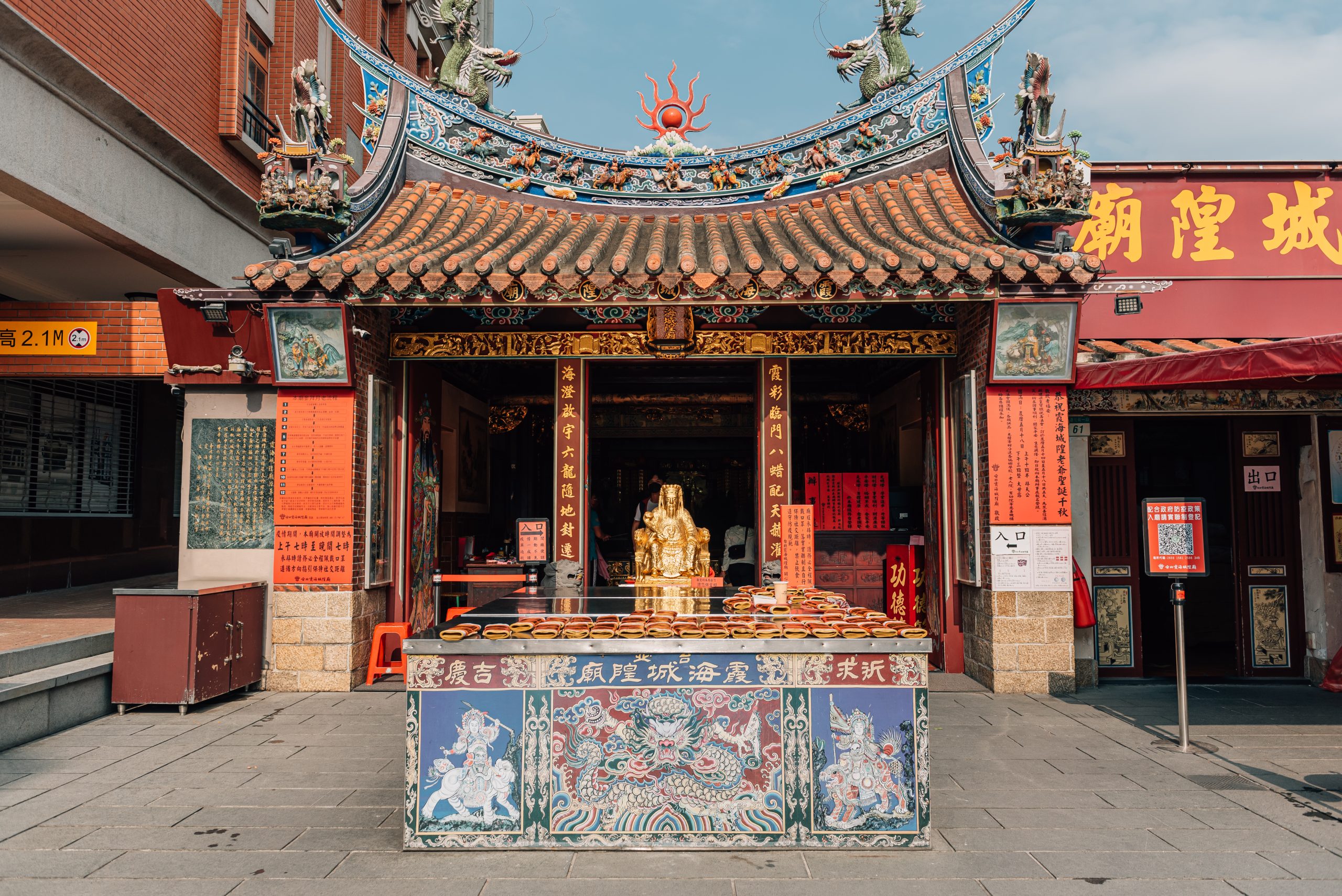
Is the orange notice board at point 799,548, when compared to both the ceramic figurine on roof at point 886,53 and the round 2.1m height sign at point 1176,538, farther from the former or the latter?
the ceramic figurine on roof at point 886,53

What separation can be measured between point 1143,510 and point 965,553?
83.5 inches

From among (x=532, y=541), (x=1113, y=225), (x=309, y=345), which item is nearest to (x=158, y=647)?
(x=309, y=345)

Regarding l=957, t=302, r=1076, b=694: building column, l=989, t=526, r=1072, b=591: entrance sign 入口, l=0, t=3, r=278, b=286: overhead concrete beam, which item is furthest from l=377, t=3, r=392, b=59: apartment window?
l=989, t=526, r=1072, b=591: entrance sign 入口

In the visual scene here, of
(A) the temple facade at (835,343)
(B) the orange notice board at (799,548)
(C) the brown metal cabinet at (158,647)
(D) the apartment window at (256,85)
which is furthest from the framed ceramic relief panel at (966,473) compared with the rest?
(D) the apartment window at (256,85)

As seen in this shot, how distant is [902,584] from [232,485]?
687 cm

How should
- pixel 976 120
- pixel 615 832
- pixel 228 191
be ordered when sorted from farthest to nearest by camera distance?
pixel 228 191 < pixel 976 120 < pixel 615 832

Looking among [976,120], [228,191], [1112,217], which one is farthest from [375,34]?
[1112,217]

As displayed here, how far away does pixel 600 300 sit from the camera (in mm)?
7445

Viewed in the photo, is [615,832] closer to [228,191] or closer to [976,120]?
[976,120]

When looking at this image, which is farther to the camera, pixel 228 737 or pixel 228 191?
pixel 228 191

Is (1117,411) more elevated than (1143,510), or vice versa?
(1117,411)

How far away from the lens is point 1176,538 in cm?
607

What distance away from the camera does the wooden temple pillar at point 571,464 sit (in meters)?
8.65

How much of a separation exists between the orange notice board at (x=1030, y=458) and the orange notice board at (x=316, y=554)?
19.0 feet
